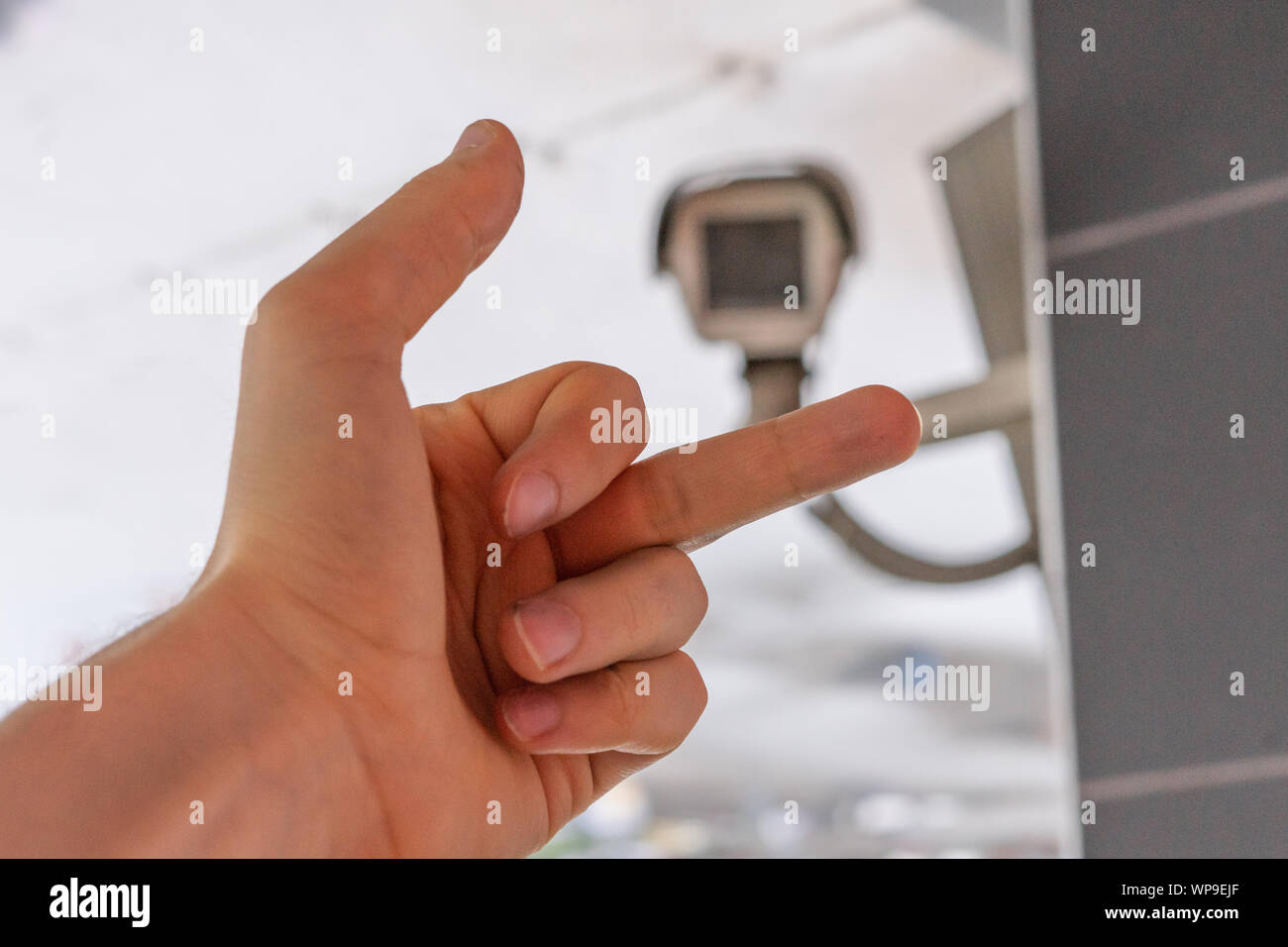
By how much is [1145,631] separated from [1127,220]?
35cm

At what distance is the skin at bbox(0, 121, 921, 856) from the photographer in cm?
34

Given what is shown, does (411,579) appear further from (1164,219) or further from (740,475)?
(1164,219)

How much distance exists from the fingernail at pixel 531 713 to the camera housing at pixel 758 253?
1.62 feet

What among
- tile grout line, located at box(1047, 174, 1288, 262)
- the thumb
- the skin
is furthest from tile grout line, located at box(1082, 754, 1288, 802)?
the thumb

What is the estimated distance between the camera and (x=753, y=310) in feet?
2.64

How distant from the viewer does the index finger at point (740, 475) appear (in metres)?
0.36

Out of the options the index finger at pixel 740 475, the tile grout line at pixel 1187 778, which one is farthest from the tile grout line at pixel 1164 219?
the index finger at pixel 740 475

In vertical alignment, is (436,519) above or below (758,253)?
below

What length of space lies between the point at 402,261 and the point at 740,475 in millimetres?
154

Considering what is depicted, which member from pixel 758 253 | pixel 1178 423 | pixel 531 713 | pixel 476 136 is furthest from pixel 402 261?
pixel 1178 423

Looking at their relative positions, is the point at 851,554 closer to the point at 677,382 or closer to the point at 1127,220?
the point at 1127,220

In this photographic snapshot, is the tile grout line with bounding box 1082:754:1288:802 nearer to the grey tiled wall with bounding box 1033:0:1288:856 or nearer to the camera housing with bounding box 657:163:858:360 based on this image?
the grey tiled wall with bounding box 1033:0:1288:856

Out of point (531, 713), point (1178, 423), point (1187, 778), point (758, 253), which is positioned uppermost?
point (758, 253)

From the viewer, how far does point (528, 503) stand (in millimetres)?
337
